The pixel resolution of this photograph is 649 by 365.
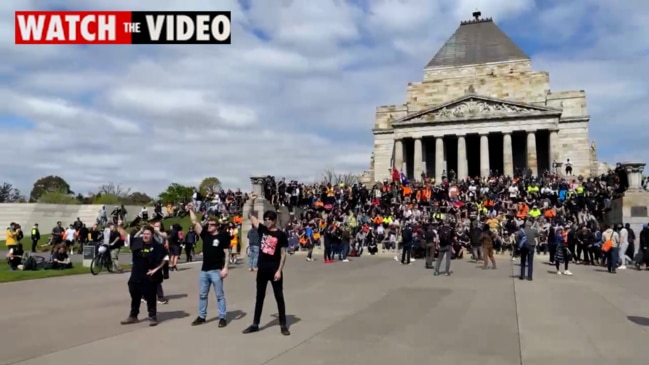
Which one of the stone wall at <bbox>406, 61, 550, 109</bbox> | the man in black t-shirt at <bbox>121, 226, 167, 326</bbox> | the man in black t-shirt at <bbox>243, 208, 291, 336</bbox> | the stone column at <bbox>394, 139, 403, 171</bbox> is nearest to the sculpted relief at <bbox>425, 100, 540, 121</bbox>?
the stone wall at <bbox>406, 61, 550, 109</bbox>

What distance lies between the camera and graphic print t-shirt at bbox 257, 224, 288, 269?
812 cm

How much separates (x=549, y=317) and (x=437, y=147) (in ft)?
148

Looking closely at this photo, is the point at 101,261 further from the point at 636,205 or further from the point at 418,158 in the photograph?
the point at 418,158

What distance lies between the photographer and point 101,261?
17.2 metres

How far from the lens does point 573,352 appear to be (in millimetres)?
6895

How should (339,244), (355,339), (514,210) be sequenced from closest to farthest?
(355,339)
(339,244)
(514,210)

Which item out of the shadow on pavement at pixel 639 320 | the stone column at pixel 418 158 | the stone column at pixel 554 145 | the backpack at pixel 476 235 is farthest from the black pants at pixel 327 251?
the stone column at pixel 554 145

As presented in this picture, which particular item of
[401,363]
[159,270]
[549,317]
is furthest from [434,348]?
[159,270]

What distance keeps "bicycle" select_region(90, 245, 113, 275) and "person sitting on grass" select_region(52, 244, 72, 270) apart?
6.01 feet

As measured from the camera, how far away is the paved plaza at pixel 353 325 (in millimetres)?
6617

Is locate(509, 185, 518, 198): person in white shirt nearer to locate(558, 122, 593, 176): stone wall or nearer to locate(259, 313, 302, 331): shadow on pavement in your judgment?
locate(558, 122, 593, 176): stone wall

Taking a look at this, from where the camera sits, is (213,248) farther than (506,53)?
No

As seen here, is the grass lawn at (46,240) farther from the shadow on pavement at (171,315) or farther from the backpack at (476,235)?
the shadow on pavement at (171,315)

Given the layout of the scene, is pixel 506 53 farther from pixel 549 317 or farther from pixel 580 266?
pixel 549 317
